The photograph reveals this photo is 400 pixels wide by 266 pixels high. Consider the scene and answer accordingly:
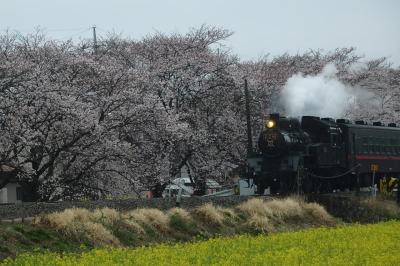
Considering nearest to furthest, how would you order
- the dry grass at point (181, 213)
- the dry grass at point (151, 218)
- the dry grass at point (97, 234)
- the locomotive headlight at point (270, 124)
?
the dry grass at point (97, 234)
the dry grass at point (151, 218)
the dry grass at point (181, 213)
the locomotive headlight at point (270, 124)

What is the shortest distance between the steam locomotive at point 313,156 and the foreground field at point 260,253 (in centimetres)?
1025

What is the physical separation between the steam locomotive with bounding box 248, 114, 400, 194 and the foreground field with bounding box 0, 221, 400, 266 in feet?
33.6

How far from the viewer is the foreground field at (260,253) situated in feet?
44.4

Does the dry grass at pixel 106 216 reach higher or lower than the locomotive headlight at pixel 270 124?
lower

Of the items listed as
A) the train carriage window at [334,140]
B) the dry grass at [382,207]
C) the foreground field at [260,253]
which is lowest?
the dry grass at [382,207]

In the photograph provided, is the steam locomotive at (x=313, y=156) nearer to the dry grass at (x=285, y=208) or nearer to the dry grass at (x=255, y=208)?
the dry grass at (x=285, y=208)

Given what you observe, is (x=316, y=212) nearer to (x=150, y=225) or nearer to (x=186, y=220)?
(x=186, y=220)

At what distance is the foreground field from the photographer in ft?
44.4

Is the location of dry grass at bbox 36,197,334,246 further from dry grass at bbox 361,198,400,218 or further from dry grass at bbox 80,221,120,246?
dry grass at bbox 361,198,400,218

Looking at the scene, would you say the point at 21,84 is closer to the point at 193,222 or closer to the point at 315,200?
the point at 193,222

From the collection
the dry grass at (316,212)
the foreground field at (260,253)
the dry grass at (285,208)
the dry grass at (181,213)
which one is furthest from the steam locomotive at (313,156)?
the foreground field at (260,253)

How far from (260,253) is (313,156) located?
14512 mm

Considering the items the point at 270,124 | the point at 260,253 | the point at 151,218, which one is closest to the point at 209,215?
the point at 151,218

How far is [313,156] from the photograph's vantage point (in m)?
29.7
